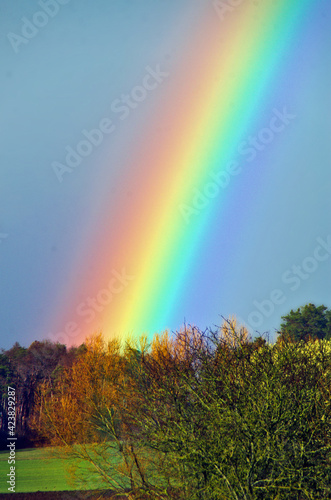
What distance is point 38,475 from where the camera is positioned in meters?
38.0

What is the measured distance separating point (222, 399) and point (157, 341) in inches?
773

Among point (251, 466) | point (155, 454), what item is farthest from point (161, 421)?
point (251, 466)

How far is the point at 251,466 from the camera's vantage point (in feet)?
34.4

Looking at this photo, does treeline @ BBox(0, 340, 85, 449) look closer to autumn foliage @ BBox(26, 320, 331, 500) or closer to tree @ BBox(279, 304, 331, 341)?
tree @ BBox(279, 304, 331, 341)

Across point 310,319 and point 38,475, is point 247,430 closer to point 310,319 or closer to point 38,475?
point 38,475

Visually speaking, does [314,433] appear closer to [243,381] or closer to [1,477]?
[243,381]

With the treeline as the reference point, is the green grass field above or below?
below

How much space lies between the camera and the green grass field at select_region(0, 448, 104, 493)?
30.4 m

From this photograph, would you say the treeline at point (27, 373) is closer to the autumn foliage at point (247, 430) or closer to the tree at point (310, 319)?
the tree at point (310, 319)

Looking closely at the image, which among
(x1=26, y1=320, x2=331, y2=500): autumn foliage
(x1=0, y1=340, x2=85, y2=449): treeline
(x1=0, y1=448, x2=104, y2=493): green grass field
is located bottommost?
(x1=26, y1=320, x2=331, y2=500): autumn foliage

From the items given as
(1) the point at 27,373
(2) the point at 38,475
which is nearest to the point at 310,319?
(1) the point at 27,373

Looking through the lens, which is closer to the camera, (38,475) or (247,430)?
(247,430)

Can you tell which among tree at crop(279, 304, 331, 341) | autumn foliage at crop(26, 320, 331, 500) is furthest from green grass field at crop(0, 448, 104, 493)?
tree at crop(279, 304, 331, 341)

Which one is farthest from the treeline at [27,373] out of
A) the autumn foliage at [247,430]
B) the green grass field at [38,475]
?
the autumn foliage at [247,430]
